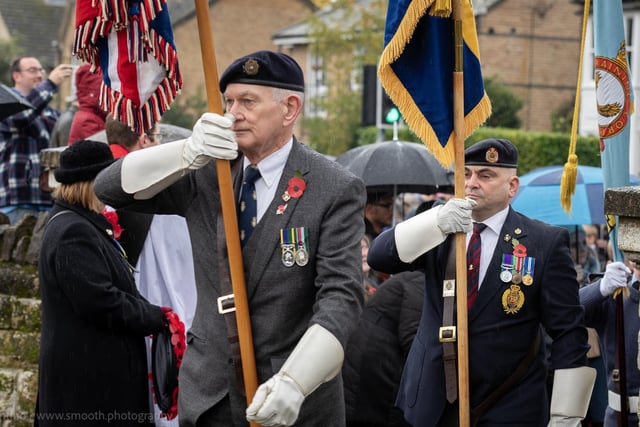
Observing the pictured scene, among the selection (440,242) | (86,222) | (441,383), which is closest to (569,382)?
(441,383)

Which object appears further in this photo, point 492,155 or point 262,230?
point 492,155

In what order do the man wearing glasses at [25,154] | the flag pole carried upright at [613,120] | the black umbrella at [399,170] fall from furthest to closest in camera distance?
1. the black umbrella at [399,170]
2. the man wearing glasses at [25,154]
3. the flag pole carried upright at [613,120]

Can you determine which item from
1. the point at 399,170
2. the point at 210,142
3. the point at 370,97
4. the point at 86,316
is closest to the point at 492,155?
the point at 210,142

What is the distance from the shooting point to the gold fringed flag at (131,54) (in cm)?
430

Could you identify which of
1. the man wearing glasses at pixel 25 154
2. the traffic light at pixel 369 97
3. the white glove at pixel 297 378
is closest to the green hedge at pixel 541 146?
the traffic light at pixel 369 97

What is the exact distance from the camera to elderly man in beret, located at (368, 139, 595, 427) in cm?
509

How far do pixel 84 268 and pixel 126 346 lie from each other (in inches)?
18.6

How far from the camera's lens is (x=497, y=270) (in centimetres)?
528

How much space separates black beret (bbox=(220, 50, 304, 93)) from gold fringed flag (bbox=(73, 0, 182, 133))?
26cm

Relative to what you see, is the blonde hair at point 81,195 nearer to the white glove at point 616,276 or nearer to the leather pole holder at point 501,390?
the leather pole holder at point 501,390

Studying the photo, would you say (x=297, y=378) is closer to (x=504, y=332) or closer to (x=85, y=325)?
(x=504, y=332)

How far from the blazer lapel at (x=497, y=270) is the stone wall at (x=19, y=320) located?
3.36m

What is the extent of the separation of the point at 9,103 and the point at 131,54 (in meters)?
3.78

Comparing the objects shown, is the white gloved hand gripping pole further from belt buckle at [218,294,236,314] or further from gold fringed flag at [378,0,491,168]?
belt buckle at [218,294,236,314]
